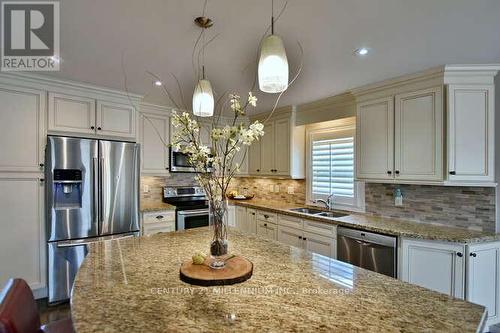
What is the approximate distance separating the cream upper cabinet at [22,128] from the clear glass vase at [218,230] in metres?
2.36

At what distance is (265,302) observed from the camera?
108cm

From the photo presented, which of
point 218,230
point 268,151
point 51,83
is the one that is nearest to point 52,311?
point 51,83

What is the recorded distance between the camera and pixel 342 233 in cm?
280

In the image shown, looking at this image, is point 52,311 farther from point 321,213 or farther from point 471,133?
point 471,133

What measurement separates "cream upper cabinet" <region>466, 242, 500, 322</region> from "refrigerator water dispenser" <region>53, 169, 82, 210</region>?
369cm

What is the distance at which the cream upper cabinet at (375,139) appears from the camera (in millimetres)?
2748

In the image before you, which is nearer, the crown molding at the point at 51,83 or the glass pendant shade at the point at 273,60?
the glass pendant shade at the point at 273,60

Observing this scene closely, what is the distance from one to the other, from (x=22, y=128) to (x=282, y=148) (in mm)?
3117

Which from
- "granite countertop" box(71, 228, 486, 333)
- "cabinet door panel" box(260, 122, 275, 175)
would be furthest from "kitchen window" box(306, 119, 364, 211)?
"granite countertop" box(71, 228, 486, 333)

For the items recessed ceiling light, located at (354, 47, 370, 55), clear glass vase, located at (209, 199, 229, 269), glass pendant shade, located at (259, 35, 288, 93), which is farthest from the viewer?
recessed ceiling light, located at (354, 47, 370, 55)

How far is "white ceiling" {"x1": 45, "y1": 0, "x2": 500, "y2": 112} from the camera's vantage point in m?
1.52

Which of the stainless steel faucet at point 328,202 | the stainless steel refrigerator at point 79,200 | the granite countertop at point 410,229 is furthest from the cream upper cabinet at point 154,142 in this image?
the stainless steel faucet at point 328,202

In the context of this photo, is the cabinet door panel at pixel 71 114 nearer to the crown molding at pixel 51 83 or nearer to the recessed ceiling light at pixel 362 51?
the crown molding at pixel 51 83

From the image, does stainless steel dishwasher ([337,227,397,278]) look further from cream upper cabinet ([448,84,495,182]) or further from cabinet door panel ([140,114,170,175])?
cabinet door panel ([140,114,170,175])
